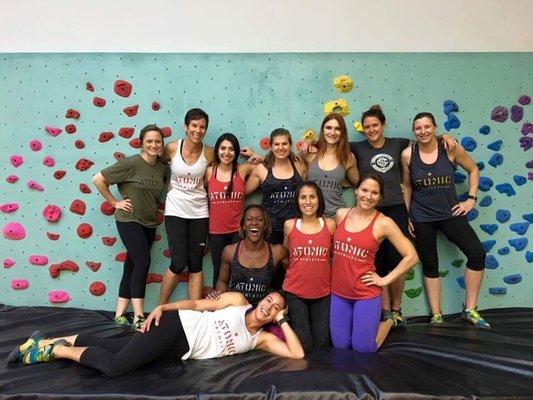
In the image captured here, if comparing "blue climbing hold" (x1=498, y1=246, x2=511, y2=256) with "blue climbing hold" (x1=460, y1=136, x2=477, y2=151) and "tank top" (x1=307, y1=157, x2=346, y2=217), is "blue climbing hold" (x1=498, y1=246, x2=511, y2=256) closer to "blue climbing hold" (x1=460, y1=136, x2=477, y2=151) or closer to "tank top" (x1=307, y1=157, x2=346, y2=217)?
"blue climbing hold" (x1=460, y1=136, x2=477, y2=151)

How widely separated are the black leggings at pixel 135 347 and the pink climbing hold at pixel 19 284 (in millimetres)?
1202

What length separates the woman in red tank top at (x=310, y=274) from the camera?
240 centimetres

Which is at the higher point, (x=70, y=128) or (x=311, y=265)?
(x=70, y=128)

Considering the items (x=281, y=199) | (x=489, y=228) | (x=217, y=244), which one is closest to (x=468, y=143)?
(x=489, y=228)

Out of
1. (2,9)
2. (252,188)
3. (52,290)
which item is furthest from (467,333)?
(2,9)

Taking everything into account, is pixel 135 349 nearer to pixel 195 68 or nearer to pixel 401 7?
pixel 195 68

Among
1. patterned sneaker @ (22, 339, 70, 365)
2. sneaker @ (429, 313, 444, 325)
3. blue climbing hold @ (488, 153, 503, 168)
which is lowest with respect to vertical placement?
patterned sneaker @ (22, 339, 70, 365)

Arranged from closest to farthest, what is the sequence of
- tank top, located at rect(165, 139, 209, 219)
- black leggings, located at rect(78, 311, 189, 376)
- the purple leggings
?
black leggings, located at rect(78, 311, 189, 376), the purple leggings, tank top, located at rect(165, 139, 209, 219)

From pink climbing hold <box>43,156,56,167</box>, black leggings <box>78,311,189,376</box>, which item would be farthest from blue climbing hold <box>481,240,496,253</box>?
pink climbing hold <box>43,156,56,167</box>

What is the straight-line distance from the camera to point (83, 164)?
303 centimetres

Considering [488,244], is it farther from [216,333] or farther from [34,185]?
[34,185]

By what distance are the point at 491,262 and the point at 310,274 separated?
1685 mm

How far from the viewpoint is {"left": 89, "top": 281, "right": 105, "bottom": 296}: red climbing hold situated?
304 centimetres

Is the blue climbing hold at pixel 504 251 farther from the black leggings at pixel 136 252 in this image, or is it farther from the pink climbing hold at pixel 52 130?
the pink climbing hold at pixel 52 130
